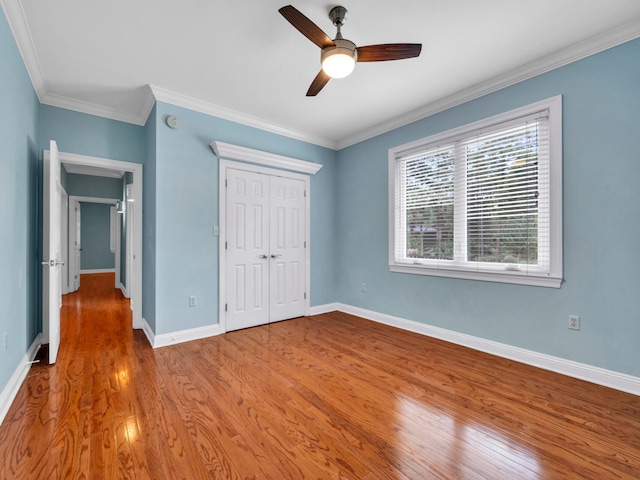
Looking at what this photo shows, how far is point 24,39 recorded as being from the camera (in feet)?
7.46

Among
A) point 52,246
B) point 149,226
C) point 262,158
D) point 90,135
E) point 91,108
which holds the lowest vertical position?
point 52,246

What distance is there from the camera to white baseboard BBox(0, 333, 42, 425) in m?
1.90

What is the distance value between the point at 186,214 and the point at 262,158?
3.88ft

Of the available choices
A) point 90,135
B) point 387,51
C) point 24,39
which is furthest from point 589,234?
point 90,135

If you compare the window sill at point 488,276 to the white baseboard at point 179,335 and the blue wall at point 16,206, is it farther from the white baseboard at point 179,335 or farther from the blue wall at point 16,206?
the blue wall at point 16,206

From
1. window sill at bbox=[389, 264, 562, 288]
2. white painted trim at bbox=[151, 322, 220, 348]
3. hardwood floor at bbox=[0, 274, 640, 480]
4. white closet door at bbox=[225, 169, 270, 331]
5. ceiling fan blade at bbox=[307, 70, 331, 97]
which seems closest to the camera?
hardwood floor at bbox=[0, 274, 640, 480]

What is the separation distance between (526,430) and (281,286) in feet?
9.90

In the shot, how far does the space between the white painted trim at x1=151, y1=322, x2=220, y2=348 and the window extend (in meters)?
2.39

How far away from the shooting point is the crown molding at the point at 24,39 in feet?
6.52

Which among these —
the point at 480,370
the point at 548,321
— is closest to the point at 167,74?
the point at 480,370

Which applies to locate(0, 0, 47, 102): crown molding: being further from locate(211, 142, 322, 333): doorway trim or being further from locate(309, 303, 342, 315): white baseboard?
locate(309, 303, 342, 315): white baseboard

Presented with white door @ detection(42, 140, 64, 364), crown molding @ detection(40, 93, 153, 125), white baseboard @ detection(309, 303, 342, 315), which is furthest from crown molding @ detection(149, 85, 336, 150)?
white baseboard @ detection(309, 303, 342, 315)

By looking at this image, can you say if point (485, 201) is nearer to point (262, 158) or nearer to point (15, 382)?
point (262, 158)

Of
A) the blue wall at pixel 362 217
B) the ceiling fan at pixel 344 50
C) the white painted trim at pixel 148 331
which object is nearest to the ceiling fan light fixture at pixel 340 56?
the ceiling fan at pixel 344 50
